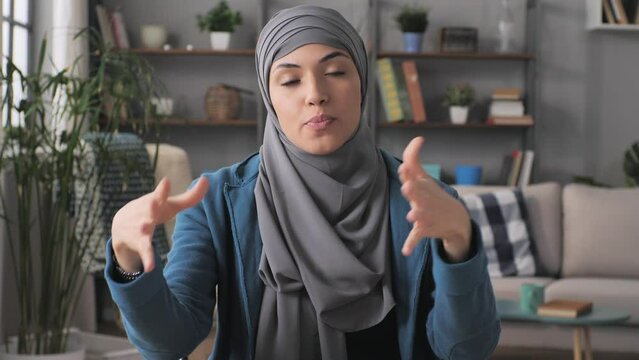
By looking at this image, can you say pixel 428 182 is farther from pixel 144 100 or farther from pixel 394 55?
pixel 394 55

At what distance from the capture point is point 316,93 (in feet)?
4.75

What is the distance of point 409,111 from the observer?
6.04 meters

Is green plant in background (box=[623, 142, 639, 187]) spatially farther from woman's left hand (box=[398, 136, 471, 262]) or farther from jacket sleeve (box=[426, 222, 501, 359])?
woman's left hand (box=[398, 136, 471, 262])

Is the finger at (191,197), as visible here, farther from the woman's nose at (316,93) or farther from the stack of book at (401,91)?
the stack of book at (401,91)

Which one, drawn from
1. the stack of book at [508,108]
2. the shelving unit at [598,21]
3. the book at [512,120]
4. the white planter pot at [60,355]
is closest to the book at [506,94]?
the stack of book at [508,108]

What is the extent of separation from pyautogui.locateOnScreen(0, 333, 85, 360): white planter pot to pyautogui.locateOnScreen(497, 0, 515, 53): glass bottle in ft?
10.2

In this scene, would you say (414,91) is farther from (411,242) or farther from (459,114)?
(411,242)

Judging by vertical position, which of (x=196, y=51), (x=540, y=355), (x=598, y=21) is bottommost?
(x=540, y=355)

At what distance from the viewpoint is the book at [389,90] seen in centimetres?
600

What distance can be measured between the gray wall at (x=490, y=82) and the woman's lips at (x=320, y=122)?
4843 mm

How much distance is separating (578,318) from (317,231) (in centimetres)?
282

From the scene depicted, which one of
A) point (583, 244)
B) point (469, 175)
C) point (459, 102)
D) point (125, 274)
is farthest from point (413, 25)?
point (125, 274)

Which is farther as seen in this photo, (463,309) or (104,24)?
(104,24)

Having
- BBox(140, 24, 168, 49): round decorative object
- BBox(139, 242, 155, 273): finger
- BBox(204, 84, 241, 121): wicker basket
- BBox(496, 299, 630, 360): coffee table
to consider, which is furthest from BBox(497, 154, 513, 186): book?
BBox(139, 242, 155, 273): finger
